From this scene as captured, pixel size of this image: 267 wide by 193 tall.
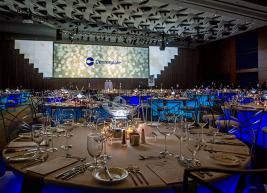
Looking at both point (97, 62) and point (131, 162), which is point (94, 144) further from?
point (97, 62)

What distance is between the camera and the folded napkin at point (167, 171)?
1.20 meters

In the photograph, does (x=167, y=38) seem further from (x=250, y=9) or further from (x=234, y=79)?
(x=250, y=9)

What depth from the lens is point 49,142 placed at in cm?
197

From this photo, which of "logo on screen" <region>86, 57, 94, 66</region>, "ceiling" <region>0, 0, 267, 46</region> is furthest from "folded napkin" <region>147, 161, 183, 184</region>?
"logo on screen" <region>86, 57, 94, 66</region>

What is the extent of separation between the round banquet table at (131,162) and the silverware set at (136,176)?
2 centimetres

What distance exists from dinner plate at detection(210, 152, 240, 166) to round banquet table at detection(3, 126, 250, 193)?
0.10 ft

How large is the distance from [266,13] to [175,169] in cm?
1077

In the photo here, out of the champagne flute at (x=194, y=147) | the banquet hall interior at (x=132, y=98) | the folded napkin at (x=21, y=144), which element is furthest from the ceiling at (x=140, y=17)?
the folded napkin at (x=21, y=144)

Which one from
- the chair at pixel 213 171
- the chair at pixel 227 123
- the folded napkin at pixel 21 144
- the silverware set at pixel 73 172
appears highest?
the chair at pixel 213 171

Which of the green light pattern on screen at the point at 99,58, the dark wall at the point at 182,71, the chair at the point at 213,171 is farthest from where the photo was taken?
the dark wall at the point at 182,71

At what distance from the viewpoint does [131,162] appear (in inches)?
58.3

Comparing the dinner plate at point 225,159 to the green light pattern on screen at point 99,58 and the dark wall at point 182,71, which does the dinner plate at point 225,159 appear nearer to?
the green light pattern on screen at point 99,58

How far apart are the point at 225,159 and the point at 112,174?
73 centimetres

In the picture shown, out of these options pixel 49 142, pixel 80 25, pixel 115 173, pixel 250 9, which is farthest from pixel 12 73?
pixel 115 173
